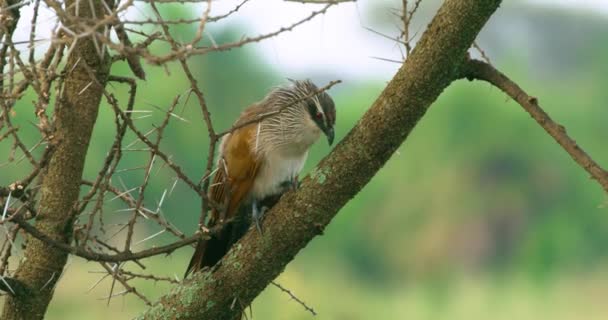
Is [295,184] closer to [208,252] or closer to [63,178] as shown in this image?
[208,252]

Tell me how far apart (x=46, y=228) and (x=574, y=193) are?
7.95 m

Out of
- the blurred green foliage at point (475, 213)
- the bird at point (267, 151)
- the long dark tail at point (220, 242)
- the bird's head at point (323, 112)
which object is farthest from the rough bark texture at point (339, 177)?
the blurred green foliage at point (475, 213)

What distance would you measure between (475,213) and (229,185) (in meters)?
7.41

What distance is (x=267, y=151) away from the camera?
2.09 meters

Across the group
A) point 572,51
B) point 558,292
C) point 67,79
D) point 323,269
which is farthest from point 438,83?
point 572,51

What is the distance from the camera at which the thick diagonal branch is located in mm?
1406

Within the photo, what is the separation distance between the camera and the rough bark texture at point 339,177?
56.3 inches

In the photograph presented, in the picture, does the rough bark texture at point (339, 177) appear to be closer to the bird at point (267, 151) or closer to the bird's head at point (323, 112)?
the bird at point (267, 151)

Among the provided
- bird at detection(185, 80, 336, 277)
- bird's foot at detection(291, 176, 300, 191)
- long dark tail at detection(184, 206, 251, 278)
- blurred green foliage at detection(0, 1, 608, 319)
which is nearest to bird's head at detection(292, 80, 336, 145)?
bird at detection(185, 80, 336, 277)

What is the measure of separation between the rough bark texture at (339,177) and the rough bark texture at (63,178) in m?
0.20

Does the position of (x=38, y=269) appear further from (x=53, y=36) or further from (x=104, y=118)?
(x=104, y=118)

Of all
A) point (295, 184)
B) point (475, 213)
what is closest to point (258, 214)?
point (295, 184)

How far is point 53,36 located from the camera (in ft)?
3.25

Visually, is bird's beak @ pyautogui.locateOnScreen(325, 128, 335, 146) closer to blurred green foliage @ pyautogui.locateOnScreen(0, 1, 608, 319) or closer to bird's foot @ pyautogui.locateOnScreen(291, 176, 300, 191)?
bird's foot @ pyautogui.locateOnScreen(291, 176, 300, 191)
